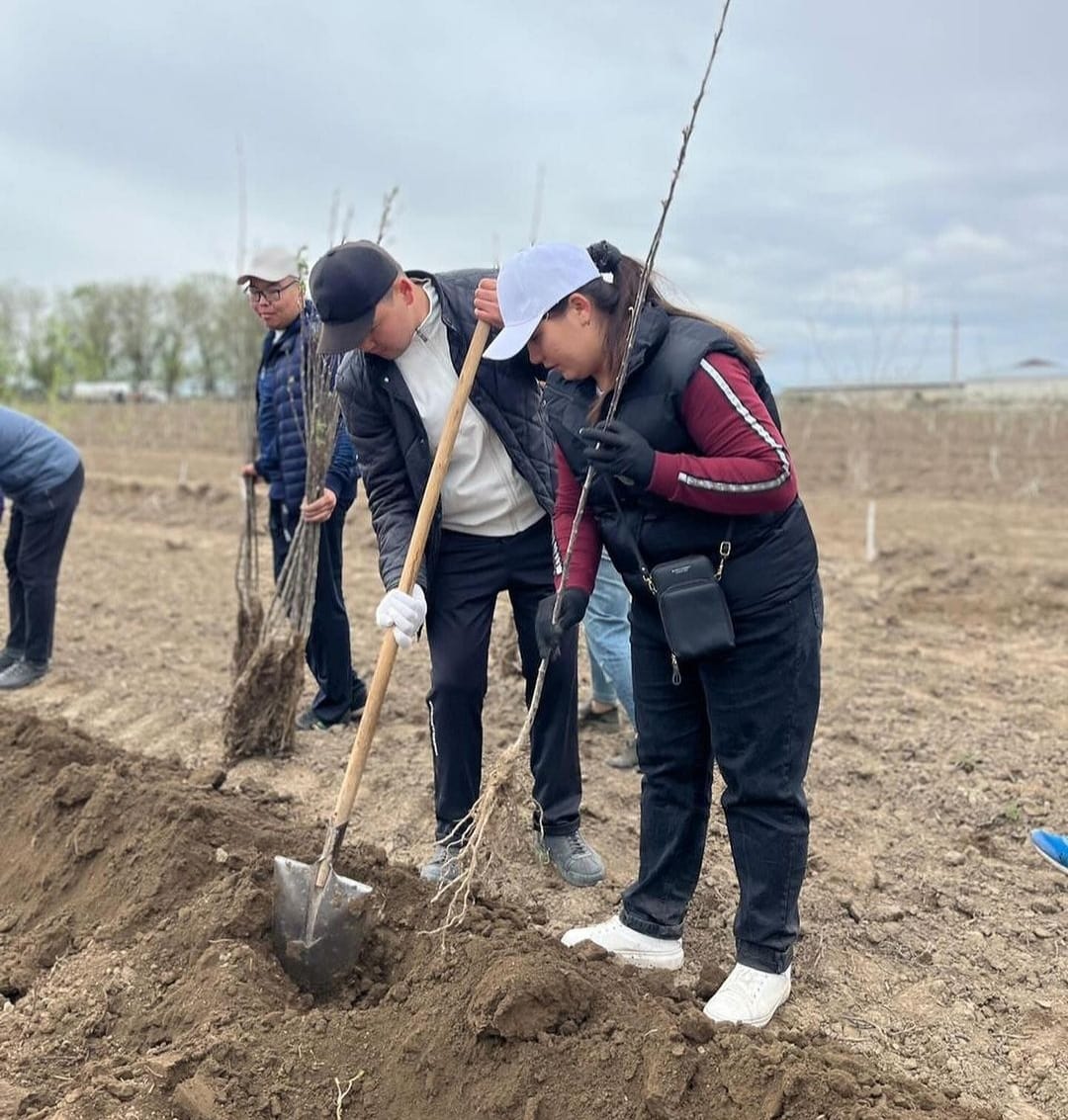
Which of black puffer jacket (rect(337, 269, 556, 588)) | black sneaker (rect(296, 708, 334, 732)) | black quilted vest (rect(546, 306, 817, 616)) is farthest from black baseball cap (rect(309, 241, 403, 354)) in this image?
black sneaker (rect(296, 708, 334, 732))

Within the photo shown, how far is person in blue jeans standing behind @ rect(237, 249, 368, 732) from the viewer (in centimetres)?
415

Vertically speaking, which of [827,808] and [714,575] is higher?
[714,575]

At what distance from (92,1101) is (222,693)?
10.8 ft

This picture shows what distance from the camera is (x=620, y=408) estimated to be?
7.72 feet

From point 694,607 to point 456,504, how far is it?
1047 millimetres

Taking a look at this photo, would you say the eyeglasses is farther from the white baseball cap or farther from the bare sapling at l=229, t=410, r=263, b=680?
the white baseball cap

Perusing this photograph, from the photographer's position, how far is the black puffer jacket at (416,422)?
9.76 feet

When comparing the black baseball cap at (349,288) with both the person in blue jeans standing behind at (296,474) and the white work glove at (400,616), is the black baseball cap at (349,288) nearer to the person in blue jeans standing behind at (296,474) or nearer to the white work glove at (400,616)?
the white work glove at (400,616)

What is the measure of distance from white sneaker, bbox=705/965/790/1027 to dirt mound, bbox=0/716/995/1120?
70 mm

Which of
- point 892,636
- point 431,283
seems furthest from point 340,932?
point 892,636

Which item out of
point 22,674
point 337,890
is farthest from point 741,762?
point 22,674

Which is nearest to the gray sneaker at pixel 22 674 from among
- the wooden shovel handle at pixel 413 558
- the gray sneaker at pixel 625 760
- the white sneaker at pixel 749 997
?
the gray sneaker at pixel 625 760

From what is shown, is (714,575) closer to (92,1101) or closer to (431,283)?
(431,283)

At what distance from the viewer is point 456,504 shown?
312 centimetres
